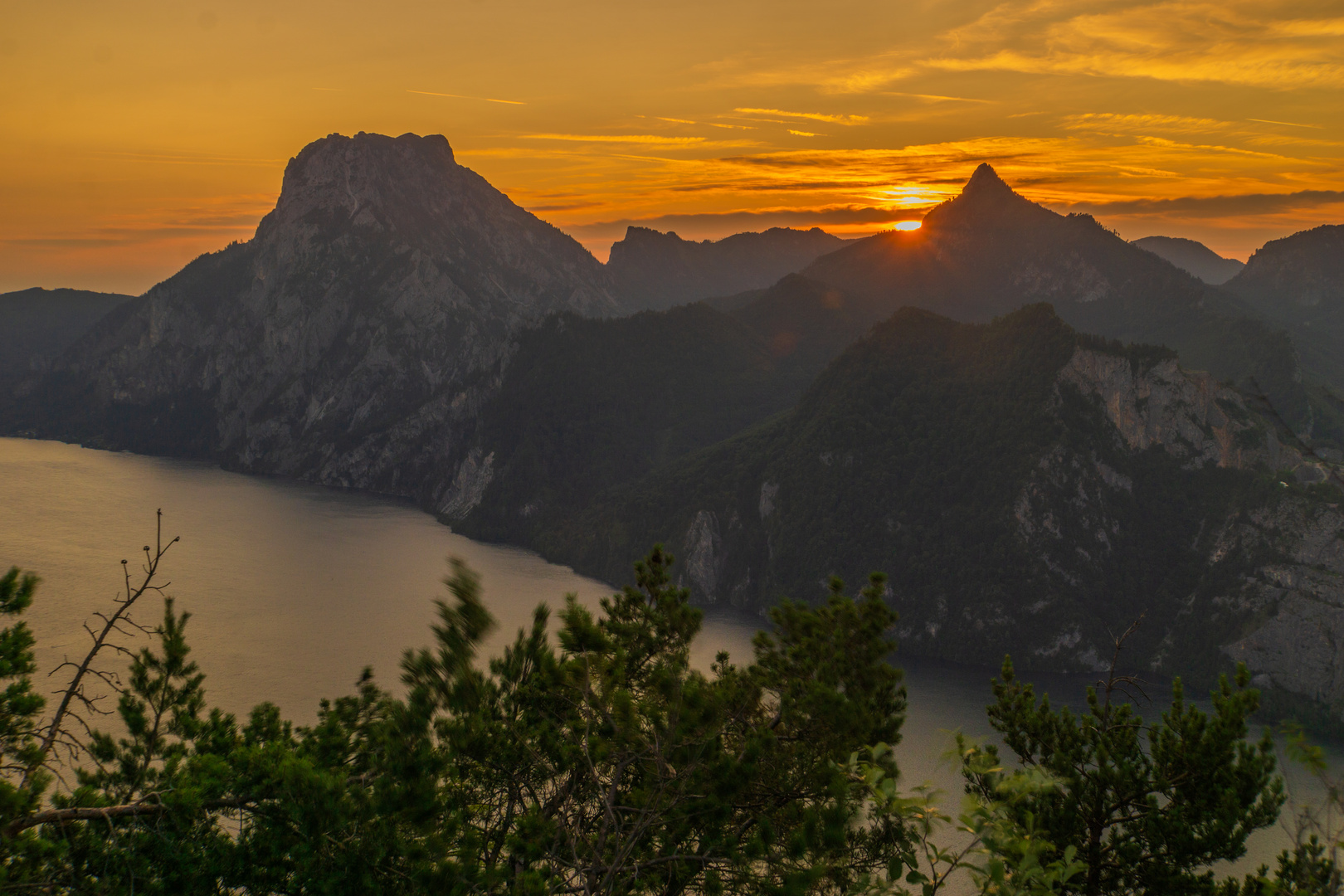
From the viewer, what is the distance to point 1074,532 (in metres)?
174

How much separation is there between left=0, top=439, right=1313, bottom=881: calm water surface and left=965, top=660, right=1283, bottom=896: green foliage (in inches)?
2613

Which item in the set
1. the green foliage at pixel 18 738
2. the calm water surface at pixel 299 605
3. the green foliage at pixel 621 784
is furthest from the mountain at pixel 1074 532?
the green foliage at pixel 18 738

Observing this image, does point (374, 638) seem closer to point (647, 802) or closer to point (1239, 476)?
point (647, 802)

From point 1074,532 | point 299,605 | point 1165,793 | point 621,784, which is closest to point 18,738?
point 621,784

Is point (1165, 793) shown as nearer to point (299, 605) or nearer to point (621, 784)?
point (621, 784)

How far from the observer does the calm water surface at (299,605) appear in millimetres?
107438

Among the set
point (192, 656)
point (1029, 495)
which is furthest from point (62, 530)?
point (1029, 495)

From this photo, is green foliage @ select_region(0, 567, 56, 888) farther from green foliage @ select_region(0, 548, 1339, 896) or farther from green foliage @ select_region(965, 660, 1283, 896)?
green foliage @ select_region(965, 660, 1283, 896)

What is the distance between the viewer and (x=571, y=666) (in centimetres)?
1536

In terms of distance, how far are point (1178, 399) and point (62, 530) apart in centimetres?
22812

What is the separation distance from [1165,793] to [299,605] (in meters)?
146

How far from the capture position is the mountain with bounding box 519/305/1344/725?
147 m

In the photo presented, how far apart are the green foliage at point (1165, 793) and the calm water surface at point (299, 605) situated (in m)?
66.4

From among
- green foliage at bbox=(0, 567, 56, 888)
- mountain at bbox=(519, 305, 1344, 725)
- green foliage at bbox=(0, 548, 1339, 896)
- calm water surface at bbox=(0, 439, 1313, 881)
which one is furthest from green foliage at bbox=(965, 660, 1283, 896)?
mountain at bbox=(519, 305, 1344, 725)
